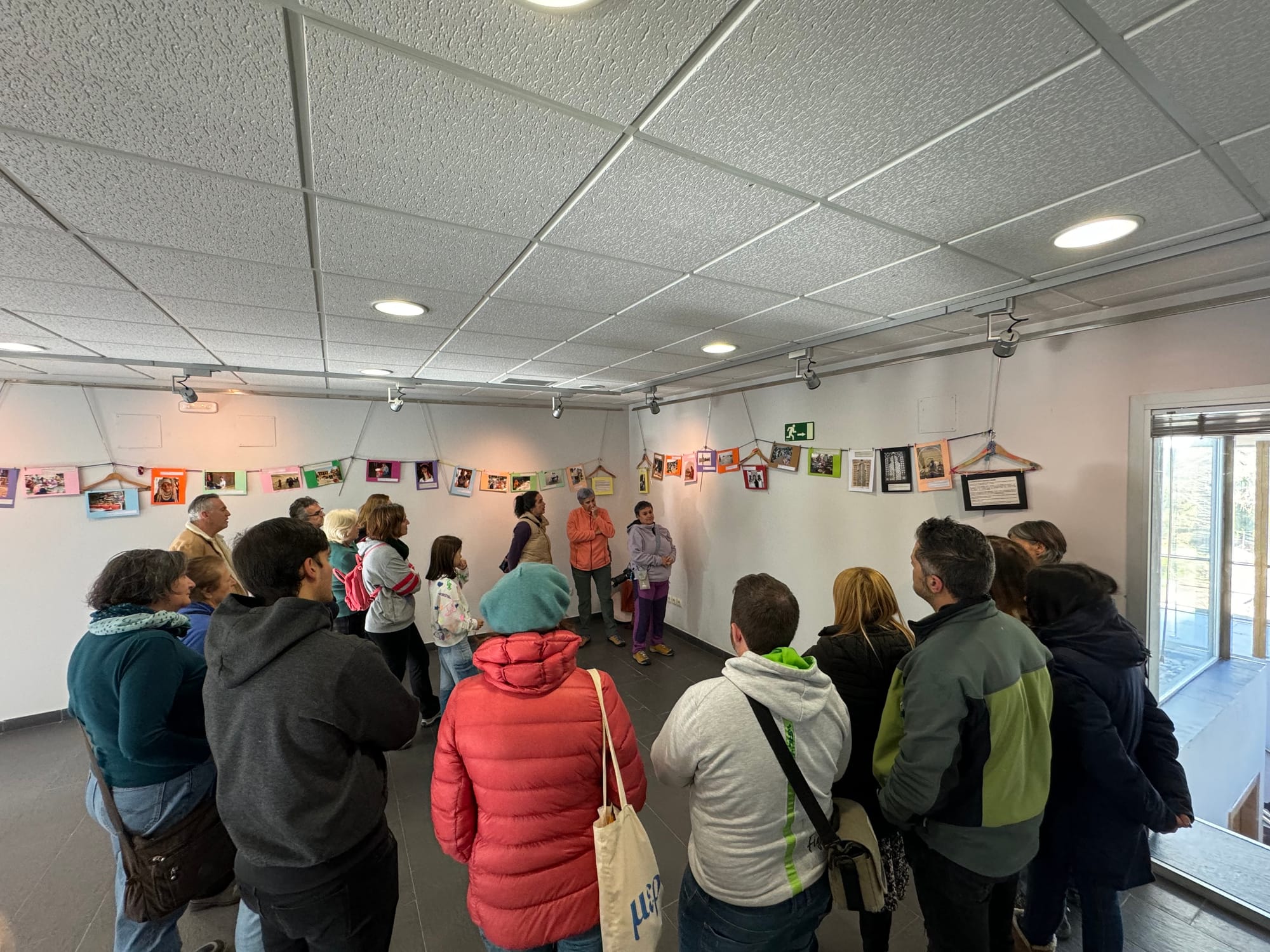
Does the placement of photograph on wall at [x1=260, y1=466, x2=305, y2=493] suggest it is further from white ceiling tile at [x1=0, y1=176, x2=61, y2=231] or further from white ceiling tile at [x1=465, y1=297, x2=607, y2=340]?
white ceiling tile at [x1=0, y1=176, x2=61, y2=231]

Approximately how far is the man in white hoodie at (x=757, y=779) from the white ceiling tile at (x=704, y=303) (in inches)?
44.8

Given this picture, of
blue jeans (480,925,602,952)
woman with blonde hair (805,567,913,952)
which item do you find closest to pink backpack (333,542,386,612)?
blue jeans (480,925,602,952)

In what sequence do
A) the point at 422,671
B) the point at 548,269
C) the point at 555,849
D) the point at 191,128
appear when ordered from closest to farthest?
the point at 191,128 → the point at 555,849 → the point at 548,269 → the point at 422,671

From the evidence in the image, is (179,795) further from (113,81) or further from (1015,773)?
(1015,773)

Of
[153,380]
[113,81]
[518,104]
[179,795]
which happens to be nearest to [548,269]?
[518,104]

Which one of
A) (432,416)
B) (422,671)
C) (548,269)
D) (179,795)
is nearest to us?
(179,795)

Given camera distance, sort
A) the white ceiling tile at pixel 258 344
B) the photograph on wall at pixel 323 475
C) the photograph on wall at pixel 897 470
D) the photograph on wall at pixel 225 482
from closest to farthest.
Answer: the white ceiling tile at pixel 258 344 < the photograph on wall at pixel 897 470 < the photograph on wall at pixel 225 482 < the photograph on wall at pixel 323 475

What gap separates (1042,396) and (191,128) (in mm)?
3072

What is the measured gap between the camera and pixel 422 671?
315cm

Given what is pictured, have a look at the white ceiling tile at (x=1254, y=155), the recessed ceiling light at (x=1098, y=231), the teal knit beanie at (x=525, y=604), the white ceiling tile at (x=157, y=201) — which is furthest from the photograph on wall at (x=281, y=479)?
the white ceiling tile at (x=1254, y=155)

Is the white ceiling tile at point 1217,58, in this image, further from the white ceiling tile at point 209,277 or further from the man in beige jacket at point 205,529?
the man in beige jacket at point 205,529

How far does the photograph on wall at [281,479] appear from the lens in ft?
12.9

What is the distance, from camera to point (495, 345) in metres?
2.63

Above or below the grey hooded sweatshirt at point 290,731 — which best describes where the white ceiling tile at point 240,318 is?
above
